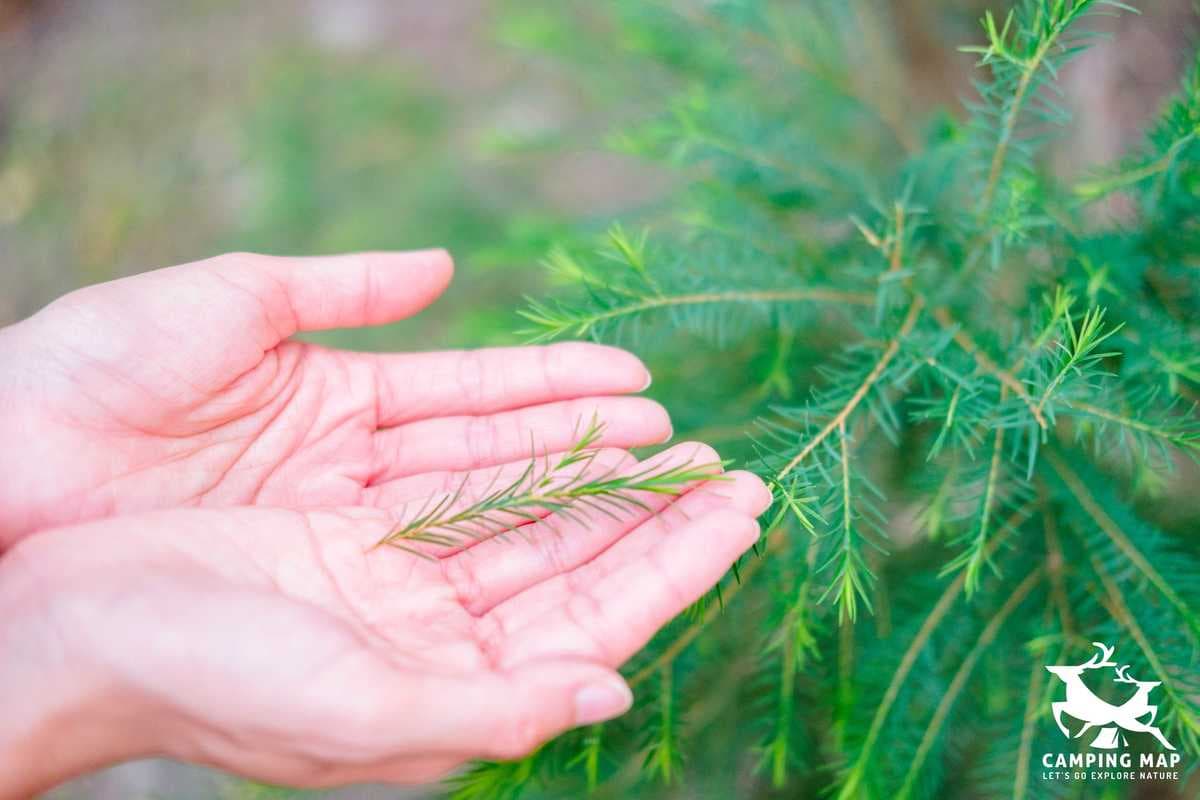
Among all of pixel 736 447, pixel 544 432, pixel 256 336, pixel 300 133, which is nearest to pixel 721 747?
pixel 736 447

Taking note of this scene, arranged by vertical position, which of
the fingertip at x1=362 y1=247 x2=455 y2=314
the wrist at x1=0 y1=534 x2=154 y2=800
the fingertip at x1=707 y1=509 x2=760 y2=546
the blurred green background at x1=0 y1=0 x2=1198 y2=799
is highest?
the blurred green background at x1=0 y1=0 x2=1198 y2=799

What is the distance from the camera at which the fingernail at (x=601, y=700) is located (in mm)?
1049

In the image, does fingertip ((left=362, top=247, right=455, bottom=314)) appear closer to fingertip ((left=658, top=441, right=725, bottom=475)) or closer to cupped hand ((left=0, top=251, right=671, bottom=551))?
cupped hand ((left=0, top=251, right=671, bottom=551))

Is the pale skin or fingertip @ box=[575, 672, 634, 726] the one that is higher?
the pale skin

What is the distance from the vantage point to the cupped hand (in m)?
1.38

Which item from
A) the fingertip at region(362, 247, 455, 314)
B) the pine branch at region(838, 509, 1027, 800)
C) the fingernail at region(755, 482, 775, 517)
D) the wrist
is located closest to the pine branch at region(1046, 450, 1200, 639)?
the pine branch at region(838, 509, 1027, 800)

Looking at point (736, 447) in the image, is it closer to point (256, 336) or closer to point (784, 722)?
point (784, 722)

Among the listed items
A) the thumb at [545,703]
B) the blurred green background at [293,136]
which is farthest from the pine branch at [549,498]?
the blurred green background at [293,136]

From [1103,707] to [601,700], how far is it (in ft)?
2.71

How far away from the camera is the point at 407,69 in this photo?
3.66 metres

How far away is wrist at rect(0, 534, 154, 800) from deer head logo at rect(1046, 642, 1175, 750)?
4.49ft

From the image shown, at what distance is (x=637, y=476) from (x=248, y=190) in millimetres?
3145

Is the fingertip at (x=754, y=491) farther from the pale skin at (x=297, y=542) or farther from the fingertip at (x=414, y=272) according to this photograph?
the fingertip at (x=414, y=272)

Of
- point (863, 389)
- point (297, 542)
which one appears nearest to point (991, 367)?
point (863, 389)
